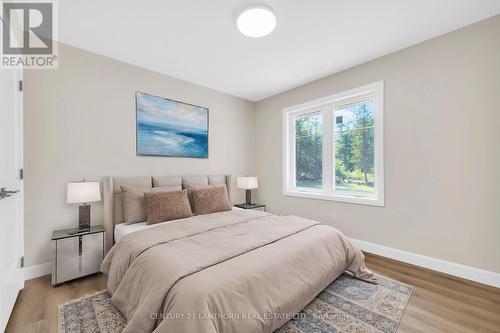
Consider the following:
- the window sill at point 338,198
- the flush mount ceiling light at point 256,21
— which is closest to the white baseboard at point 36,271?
the flush mount ceiling light at point 256,21

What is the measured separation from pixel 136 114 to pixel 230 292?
275cm

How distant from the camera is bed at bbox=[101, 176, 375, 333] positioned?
119 centimetres

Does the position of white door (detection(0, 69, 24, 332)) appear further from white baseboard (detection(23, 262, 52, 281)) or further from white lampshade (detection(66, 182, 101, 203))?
white lampshade (detection(66, 182, 101, 203))

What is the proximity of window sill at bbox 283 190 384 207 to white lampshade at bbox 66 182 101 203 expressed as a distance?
2963 mm

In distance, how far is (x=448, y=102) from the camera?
2.39 metres

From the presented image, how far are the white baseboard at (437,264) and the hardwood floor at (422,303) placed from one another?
0.26 feet

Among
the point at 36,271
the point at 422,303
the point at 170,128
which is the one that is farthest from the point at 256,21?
the point at 36,271

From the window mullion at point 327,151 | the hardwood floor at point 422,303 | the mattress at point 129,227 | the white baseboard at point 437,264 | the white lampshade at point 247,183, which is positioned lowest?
the hardwood floor at point 422,303

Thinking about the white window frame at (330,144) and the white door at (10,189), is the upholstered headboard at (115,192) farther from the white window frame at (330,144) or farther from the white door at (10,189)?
the white window frame at (330,144)

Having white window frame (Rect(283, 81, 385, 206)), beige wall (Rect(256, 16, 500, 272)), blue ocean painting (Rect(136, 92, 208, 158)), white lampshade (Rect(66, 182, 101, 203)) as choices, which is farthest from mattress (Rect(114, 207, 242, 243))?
beige wall (Rect(256, 16, 500, 272))

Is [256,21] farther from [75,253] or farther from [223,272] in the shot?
[75,253]

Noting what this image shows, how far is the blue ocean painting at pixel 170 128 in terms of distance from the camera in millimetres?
3104

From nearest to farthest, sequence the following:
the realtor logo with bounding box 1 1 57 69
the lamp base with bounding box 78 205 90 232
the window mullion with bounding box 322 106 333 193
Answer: the realtor logo with bounding box 1 1 57 69 < the lamp base with bounding box 78 205 90 232 < the window mullion with bounding box 322 106 333 193

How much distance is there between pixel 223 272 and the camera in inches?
53.7
